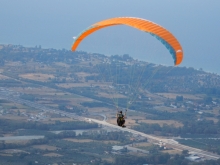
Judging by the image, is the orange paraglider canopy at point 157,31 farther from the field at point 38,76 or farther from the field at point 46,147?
the field at point 38,76

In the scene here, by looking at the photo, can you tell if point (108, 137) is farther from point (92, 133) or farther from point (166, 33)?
point (166, 33)

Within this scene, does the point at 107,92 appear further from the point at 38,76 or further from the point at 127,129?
the point at 127,129

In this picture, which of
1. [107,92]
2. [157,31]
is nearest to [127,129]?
[107,92]

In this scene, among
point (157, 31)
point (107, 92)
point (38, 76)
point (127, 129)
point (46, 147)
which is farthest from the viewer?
point (38, 76)

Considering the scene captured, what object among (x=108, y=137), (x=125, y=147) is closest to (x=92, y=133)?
(x=108, y=137)

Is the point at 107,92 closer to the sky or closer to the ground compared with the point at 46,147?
closer to the sky

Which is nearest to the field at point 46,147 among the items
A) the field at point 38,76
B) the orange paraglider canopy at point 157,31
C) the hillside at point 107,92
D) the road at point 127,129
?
the hillside at point 107,92

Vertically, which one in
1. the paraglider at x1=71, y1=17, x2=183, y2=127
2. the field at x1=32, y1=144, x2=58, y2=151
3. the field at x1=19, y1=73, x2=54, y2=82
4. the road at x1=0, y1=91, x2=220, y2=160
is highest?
the paraglider at x1=71, y1=17, x2=183, y2=127

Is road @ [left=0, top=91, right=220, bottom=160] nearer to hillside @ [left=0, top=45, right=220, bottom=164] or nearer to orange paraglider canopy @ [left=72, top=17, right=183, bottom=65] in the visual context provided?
hillside @ [left=0, top=45, right=220, bottom=164]

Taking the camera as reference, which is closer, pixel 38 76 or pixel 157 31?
pixel 157 31

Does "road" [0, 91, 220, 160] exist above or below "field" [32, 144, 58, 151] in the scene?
above

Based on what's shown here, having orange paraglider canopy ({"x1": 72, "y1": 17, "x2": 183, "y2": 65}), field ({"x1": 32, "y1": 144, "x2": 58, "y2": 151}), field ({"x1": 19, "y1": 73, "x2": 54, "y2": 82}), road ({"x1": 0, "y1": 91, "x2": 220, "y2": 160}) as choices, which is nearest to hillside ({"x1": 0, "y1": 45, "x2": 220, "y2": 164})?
field ({"x1": 19, "y1": 73, "x2": 54, "y2": 82})
